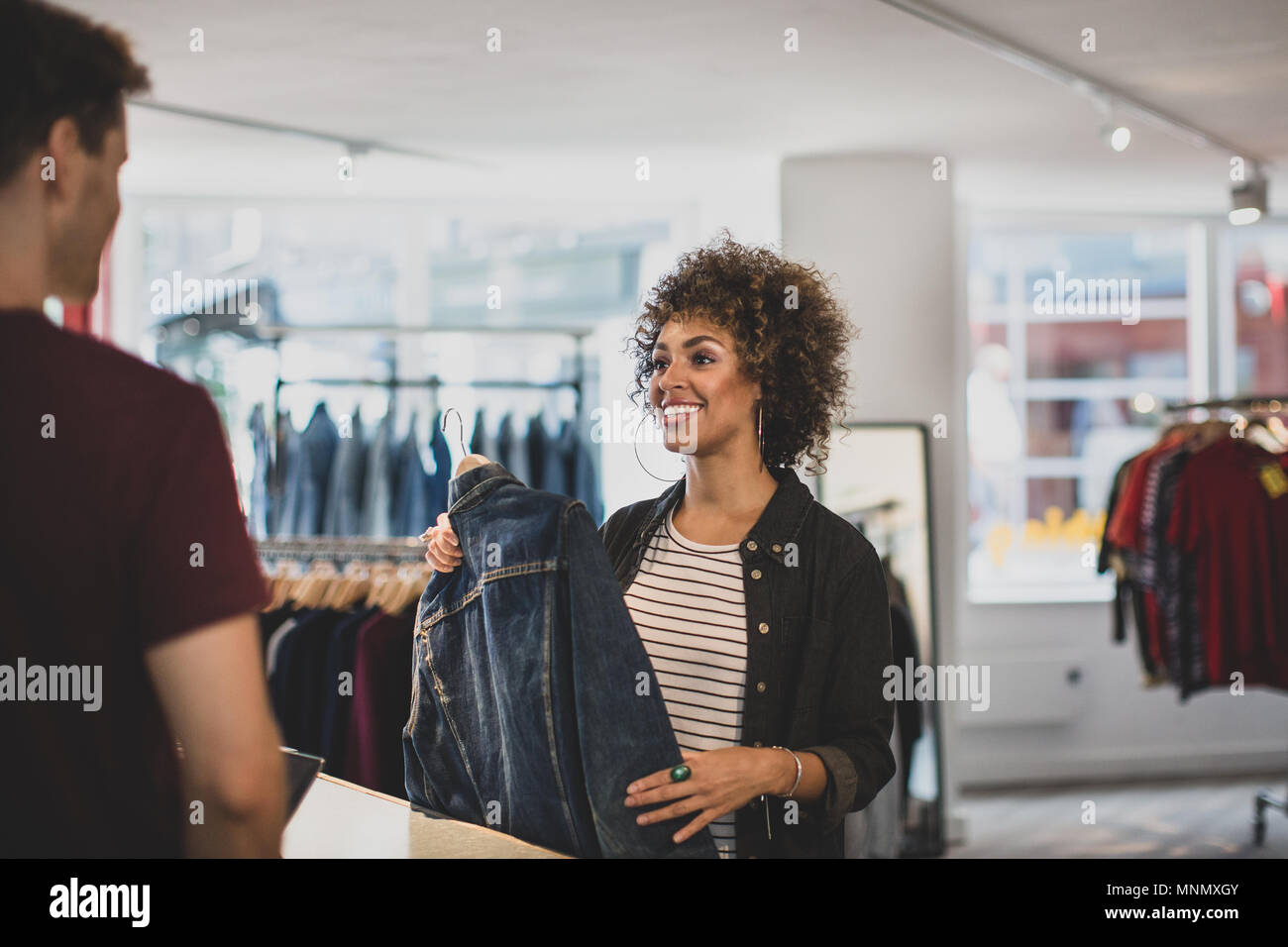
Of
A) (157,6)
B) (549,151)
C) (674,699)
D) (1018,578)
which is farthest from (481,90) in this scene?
(1018,578)

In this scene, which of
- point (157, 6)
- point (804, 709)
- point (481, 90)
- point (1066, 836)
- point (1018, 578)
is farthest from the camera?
point (1018, 578)

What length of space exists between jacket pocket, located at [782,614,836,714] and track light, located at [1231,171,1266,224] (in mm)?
3302

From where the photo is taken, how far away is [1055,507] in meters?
5.29

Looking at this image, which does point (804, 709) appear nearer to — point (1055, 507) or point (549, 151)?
point (549, 151)

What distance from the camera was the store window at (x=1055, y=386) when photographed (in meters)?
5.23

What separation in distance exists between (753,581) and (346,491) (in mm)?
2918

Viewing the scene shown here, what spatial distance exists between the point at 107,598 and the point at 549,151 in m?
3.52

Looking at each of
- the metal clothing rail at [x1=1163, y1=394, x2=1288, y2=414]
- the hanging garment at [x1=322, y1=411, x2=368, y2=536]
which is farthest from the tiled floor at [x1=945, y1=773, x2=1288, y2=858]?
the hanging garment at [x1=322, y1=411, x2=368, y2=536]

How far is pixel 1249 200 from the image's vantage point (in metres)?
3.83

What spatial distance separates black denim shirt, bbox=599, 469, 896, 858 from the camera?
139 cm

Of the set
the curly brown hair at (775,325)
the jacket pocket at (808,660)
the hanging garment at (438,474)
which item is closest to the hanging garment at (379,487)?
the hanging garment at (438,474)

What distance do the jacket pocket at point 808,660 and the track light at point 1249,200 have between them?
10.8 feet
